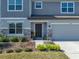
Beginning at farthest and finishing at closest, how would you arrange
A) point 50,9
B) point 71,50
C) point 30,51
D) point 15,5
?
point 50,9 → point 15,5 → point 71,50 → point 30,51

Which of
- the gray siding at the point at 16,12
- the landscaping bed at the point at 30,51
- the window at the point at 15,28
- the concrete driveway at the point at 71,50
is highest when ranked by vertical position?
the gray siding at the point at 16,12

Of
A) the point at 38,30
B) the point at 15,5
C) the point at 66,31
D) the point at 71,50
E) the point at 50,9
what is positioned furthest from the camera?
the point at 50,9

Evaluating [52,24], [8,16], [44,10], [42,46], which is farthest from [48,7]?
[42,46]

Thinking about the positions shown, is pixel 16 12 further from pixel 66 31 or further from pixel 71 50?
pixel 71 50

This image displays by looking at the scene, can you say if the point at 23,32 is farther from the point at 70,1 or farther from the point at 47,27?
the point at 70,1

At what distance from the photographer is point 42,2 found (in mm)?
41844

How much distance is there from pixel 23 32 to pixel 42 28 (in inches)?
122

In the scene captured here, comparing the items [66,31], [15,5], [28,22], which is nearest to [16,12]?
[15,5]

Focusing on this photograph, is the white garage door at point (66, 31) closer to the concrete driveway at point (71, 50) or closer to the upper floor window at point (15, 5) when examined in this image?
the upper floor window at point (15, 5)

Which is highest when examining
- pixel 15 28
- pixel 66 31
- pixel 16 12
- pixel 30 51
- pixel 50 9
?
pixel 50 9

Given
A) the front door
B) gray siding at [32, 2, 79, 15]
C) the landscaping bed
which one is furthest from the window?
the landscaping bed

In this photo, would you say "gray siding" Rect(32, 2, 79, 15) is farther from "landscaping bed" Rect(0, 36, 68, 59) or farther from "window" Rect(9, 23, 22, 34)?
"landscaping bed" Rect(0, 36, 68, 59)

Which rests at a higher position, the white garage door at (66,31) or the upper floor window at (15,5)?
the upper floor window at (15,5)

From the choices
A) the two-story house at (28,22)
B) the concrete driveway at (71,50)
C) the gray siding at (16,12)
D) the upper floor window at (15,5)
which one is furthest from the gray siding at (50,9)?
the concrete driveway at (71,50)
